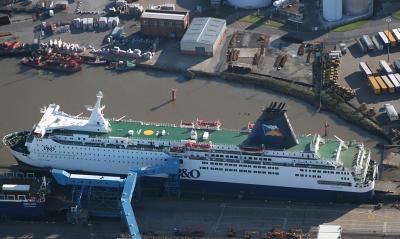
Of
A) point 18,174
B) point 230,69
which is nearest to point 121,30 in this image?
point 230,69

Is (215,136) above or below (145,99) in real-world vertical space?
above

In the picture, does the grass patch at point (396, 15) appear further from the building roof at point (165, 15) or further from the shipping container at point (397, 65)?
the building roof at point (165, 15)

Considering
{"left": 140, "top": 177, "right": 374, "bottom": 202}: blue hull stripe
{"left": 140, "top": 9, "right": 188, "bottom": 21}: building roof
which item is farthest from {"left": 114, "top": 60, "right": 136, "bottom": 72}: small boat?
{"left": 140, "top": 177, "right": 374, "bottom": 202}: blue hull stripe

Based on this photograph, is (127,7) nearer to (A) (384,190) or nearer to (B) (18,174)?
(B) (18,174)

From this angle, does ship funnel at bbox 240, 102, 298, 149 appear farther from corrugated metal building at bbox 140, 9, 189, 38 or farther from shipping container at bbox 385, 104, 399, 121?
corrugated metal building at bbox 140, 9, 189, 38

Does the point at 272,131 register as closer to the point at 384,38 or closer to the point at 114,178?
the point at 114,178

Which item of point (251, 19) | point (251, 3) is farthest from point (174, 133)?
point (251, 3)

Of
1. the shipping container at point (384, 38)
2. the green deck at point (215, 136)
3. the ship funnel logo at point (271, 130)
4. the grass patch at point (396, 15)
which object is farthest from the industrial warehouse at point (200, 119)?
the shipping container at point (384, 38)
